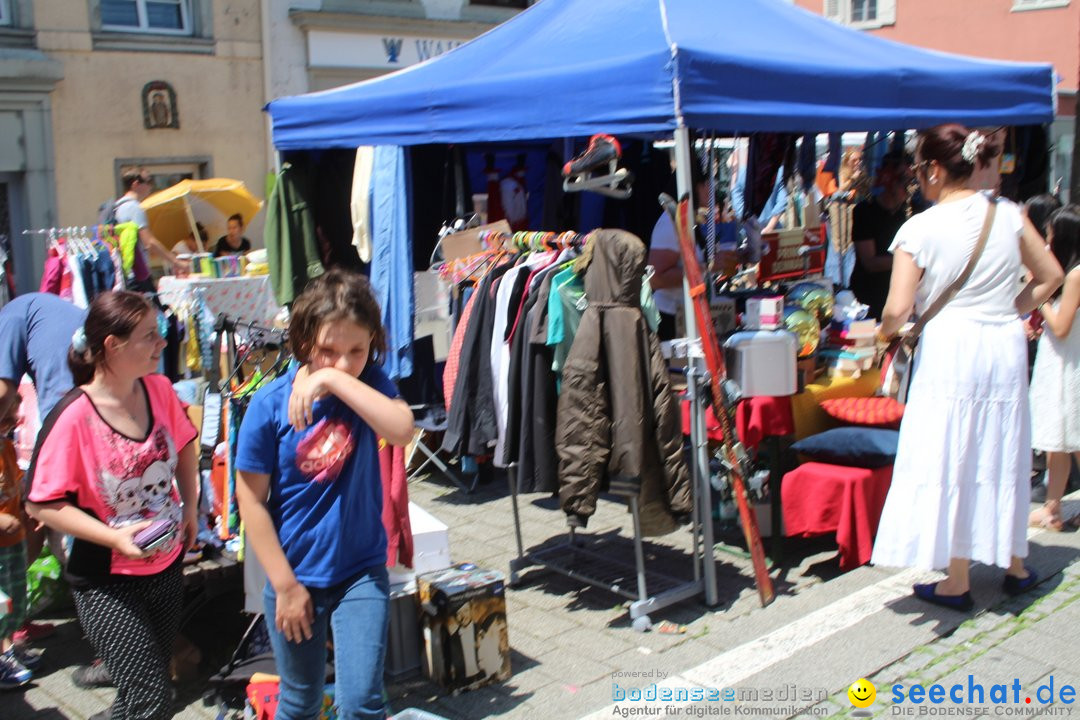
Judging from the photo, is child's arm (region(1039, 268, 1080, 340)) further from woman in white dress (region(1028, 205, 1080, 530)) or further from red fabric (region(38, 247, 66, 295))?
red fabric (region(38, 247, 66, 295))

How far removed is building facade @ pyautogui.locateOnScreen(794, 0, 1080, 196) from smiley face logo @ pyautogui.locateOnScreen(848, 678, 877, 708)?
1693cm

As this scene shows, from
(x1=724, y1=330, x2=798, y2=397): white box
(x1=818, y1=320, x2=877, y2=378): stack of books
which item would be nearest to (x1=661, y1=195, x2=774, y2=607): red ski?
(x1=724, y1=330, x2=798, y2=397): white box

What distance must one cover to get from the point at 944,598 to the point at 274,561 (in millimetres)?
2847

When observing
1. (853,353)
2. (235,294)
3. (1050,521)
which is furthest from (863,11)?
(1050,521)

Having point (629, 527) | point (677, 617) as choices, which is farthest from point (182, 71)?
point (677, 617)

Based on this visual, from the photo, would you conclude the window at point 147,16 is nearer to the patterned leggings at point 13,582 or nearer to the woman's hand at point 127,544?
the patterned leggings at point 13,582

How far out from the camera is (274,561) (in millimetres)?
2736

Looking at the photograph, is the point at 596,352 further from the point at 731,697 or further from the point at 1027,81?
the point at 1027,81

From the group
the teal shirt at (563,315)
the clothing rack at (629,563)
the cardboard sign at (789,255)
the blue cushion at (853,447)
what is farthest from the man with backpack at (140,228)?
the blue cushion at (853,447)

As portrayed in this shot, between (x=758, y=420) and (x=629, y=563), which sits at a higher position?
(x=758, y=420)

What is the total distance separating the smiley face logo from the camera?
142 inches

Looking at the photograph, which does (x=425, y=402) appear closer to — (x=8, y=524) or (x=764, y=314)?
(x=764, y=314)

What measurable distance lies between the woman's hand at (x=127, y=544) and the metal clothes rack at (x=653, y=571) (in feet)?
6.54

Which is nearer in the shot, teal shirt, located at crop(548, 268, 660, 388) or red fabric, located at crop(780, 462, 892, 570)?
teal shirt, located at crop(548, 268, 660, 388)
